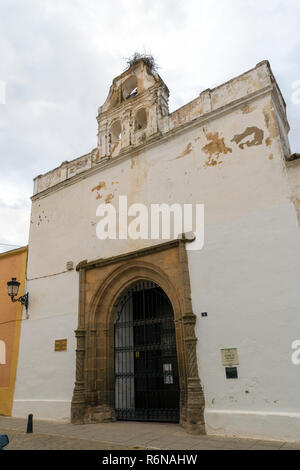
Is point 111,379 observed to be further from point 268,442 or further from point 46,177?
point 46,177

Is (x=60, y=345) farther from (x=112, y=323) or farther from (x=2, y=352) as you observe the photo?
(x=2, y=352)

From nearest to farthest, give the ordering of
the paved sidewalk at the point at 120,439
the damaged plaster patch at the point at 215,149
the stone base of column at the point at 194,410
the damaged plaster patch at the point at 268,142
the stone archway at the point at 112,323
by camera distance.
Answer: the paved sidewalk at the point at 120,439
the stone base of column at the point at 194,410
the stone archway at the point at 112,323
the damaged plaster patch at the point at 268,142
the damaged plaster patch at the point at 215,149

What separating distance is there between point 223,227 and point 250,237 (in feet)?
1.95

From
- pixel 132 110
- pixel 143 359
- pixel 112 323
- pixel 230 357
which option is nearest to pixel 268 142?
pixel 230 357

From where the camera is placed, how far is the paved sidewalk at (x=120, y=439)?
16.8ft

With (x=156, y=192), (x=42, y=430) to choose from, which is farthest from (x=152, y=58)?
(x=42, y=430)

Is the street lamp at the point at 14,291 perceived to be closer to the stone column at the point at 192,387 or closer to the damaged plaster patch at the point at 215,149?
the stone column at the point at 192,387

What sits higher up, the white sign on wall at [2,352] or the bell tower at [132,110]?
the bell tower at [132,110]

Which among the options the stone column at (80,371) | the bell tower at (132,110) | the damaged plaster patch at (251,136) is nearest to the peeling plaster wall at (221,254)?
the damaged plaster patch at (251,136)

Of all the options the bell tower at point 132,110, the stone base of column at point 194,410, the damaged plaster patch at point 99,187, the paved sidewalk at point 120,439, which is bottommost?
the paved sidewalk at point 120,439

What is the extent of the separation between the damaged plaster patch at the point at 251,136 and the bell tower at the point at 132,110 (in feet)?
7.10

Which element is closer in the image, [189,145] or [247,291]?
[247,291]

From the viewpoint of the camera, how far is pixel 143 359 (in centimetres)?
842
